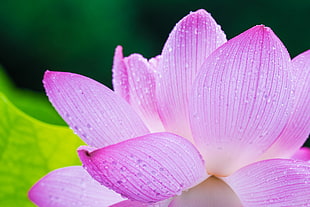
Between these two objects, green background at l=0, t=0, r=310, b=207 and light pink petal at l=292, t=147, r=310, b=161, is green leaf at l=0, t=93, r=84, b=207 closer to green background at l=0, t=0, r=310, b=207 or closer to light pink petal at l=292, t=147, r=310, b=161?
light pink petal at l=292, t=147, r=310, b=161

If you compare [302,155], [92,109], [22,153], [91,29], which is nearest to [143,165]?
[92,109]

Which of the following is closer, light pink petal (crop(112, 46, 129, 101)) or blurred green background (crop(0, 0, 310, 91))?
light pink petal (crop(112, 46, 129, 101))

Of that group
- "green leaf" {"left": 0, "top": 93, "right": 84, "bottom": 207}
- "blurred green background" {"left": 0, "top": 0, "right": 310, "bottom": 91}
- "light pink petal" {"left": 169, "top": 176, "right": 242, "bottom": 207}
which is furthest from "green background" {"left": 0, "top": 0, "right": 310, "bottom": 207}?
"light pink petal" {"left": 169, "top": 176, "right": 242, "bottom": 207}

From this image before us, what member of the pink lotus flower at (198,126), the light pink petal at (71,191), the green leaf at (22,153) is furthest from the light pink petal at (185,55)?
the green leaf at (22,153)

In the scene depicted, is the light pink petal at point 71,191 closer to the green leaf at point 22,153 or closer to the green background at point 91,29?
the green leaf at point 22,153

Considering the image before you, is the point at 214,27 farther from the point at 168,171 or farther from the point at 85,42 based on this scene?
the point at 85,42

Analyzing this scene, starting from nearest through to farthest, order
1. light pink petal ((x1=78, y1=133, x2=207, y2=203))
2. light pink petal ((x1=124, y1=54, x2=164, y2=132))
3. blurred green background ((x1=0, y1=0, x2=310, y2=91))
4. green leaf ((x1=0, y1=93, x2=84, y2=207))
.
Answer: light pink petal ((x1=78, y1=133, x2=207, y2=203)), light pink petal ((x1=124, y1=54, x2=164, y2=132)), green leaf ((x1=0, y1=93, x2=84, y2=207)), blurred green background ((x1=0, y1=0, x2=310, y2=91))

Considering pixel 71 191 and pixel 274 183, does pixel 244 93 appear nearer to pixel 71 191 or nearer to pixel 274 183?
pixel 274 183
